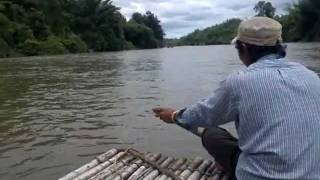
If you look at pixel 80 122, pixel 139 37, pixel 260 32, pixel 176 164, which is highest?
pixel 260 32

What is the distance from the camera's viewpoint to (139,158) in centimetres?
602

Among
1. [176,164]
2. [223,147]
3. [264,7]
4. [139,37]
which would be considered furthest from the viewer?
[264,7]

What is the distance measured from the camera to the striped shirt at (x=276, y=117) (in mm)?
3287

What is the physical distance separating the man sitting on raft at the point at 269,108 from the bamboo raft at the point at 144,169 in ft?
5.60

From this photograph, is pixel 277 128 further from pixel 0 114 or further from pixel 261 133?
pixel 0 114

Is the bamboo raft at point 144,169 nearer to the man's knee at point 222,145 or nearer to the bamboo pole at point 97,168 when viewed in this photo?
the bamboo pole at point 97,168

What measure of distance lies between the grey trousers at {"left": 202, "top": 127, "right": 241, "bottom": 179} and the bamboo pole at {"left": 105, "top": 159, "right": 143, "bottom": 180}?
88 centimetres

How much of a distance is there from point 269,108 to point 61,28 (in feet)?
234

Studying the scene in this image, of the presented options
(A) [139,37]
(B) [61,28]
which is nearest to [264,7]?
(A) [139,37]

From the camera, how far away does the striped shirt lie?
10.8 ft

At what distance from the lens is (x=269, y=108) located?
3.33 m

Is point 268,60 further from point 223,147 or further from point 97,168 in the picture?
point 97,168

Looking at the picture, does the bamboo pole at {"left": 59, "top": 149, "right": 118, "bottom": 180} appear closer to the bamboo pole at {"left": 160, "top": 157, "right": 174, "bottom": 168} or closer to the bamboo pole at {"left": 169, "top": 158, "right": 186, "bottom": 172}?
the bamboo pole at {"left": 160, "top": 157, "right": 174, "bottom": 168}

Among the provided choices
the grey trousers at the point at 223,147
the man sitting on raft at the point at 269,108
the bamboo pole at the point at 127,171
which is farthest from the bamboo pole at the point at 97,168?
the man sitting on raft at the point at 269,108
